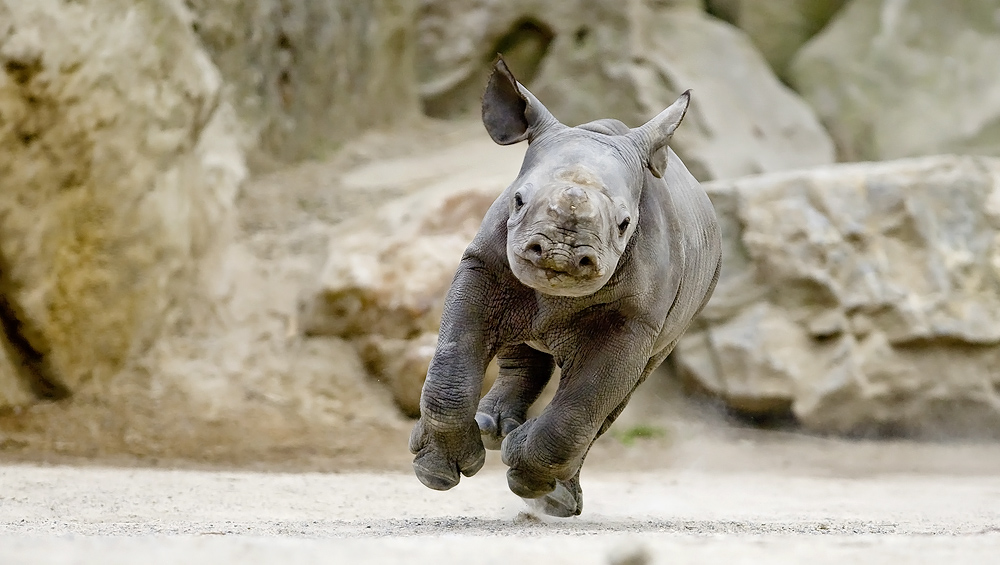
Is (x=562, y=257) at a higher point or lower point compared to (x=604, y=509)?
higher

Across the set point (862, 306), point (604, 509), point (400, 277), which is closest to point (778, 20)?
point (862, 306)

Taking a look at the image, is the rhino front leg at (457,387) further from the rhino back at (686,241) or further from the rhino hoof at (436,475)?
the rhino back at (686,241)

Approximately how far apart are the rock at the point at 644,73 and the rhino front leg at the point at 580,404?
777 centimetres

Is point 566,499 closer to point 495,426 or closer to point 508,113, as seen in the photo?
point 495,426

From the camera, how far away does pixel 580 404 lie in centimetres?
482

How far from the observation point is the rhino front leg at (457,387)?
480 centimetres

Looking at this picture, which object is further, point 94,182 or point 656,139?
point 94,182

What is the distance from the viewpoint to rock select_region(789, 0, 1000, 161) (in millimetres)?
13945

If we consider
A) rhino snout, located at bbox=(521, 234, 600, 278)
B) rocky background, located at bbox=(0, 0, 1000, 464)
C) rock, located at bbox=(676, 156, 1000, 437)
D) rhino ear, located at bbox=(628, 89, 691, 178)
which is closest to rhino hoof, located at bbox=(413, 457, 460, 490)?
rhino snout, located at bbox=(521, 234, 600, 278)

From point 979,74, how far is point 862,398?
5813mm

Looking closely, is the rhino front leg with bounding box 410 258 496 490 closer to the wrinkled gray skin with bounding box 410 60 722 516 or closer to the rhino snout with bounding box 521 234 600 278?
the wrinkled gray skin with bounding box 410 60 722 516

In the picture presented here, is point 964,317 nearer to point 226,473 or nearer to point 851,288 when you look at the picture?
point 851,288

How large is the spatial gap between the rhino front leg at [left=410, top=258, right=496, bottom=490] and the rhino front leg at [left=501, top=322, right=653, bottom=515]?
266 mm

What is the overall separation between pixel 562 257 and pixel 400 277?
6245 mm
